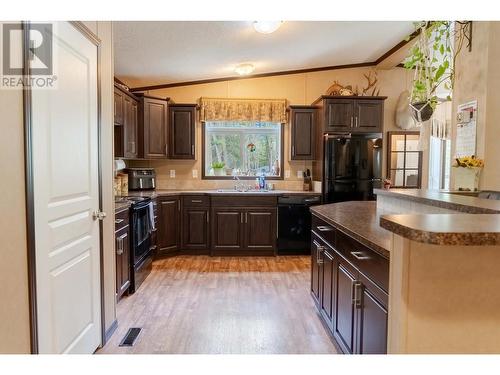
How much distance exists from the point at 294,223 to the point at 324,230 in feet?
7.01

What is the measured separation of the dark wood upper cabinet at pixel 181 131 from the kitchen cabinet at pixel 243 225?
36.3 inches

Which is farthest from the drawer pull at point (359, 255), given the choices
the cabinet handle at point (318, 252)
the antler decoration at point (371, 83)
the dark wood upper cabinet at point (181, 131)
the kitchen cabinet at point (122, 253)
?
the antler decoration at point (371, 83)

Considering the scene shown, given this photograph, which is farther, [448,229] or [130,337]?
[130,337]

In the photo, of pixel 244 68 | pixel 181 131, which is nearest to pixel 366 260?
pixel 244 68

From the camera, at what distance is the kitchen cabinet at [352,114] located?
14.8ft

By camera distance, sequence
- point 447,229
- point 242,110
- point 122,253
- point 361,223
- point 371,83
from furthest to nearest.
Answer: point 371,83
point 242,110
point 122,253
point 361,223
point 447,229

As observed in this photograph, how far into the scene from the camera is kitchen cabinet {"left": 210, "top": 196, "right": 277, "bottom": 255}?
4.46 metres

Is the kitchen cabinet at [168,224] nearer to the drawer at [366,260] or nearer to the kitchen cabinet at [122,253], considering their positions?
the kitchen cabinet at [122,253]

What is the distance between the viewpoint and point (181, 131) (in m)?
4.77

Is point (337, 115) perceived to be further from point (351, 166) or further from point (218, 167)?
point (218, 167)

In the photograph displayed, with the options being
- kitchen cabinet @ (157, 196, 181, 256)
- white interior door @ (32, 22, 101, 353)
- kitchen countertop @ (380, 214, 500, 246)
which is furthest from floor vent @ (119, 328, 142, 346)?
kitchen countertop @ (380, 214, 500, 246)

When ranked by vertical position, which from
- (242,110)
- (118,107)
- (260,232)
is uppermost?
(242,110)

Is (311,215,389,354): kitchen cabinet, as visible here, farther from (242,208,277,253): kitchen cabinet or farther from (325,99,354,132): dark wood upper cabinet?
(325,99,354,132): dark wood upper cabinet
